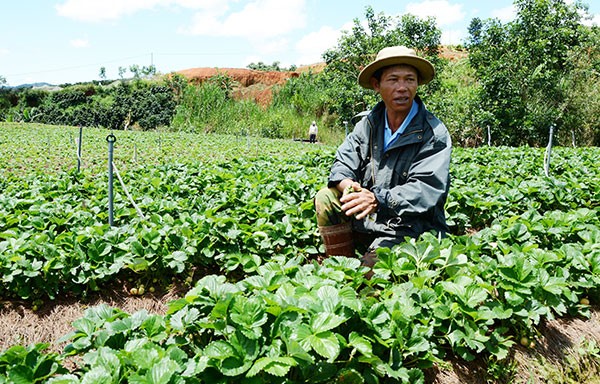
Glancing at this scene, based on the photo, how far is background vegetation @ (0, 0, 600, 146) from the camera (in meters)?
18.6

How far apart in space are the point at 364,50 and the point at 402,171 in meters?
22.1

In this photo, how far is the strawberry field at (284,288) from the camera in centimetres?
152

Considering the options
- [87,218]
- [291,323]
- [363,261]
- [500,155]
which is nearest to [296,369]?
[291,323]

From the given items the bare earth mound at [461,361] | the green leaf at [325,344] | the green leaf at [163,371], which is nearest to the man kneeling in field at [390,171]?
the bare earth mound at [461,361]

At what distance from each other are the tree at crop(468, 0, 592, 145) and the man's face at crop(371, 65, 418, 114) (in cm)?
1779

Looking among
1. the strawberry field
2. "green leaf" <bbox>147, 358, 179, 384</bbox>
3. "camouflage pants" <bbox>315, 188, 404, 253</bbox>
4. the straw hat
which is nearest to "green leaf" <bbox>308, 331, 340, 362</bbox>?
the strawberry field

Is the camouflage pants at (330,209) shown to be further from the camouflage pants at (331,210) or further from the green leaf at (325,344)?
the green leaf at (325,344)

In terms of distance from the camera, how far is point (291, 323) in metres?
1.57

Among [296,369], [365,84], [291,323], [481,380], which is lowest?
[481,380]

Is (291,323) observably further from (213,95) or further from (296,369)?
(213,95)

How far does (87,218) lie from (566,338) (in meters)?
3.64

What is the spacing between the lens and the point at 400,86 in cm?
280

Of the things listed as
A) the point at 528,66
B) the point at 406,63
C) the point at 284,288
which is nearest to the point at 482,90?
Answer: the point at 528,66

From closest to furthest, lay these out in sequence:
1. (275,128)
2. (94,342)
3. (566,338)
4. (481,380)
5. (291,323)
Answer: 1. (291,323)
2. (94,342)
3. (481,380)
4. (566,338)
5. (275,128)
